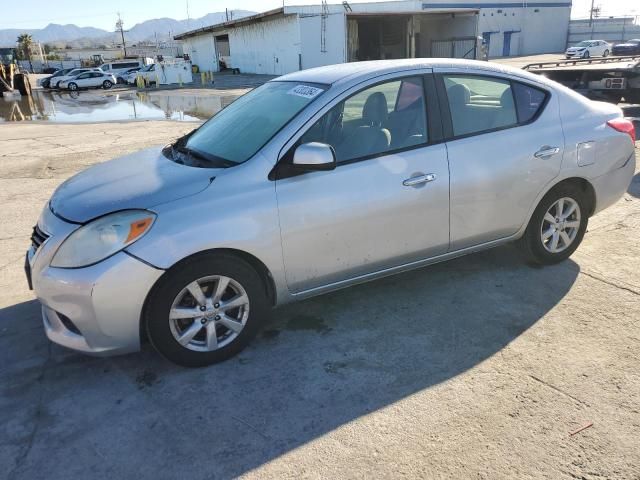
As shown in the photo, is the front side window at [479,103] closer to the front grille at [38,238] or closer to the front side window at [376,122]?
the front side window at [376,122]

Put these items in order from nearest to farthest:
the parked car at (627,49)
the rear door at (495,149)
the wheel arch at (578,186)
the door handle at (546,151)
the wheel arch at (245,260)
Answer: the wheel arch at (245,260) < the rear door at (495,149) < the door handle at (546,151) < the wheel arch at (578,186) < the parked car at (627,49)

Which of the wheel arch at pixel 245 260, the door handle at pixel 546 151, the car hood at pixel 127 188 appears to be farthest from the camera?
the door handle at pixel 546 151

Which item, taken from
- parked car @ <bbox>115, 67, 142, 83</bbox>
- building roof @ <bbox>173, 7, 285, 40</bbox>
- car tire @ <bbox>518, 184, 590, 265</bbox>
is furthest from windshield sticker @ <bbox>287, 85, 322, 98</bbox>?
parked car @ <bbox>115, 67, 142, 83</bbox>

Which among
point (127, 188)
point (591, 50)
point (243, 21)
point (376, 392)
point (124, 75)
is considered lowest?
point (376, 392)

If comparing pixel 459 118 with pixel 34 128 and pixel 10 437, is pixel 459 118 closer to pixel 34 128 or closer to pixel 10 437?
pixel 10 437

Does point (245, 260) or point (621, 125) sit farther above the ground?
point (621, 125)

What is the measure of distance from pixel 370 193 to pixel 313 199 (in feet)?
1.31

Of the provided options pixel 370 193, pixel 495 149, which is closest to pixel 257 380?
pixel 370 193

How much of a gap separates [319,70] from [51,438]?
9.87 ft

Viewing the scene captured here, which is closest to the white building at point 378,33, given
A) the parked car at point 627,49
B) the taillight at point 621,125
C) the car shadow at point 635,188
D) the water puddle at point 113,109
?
the parked car at point 627,49

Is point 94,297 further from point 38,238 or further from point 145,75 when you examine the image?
point 145,75

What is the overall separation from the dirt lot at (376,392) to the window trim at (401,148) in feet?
3.68

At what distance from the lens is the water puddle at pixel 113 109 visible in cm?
1883

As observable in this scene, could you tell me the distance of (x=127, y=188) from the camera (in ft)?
10.7
